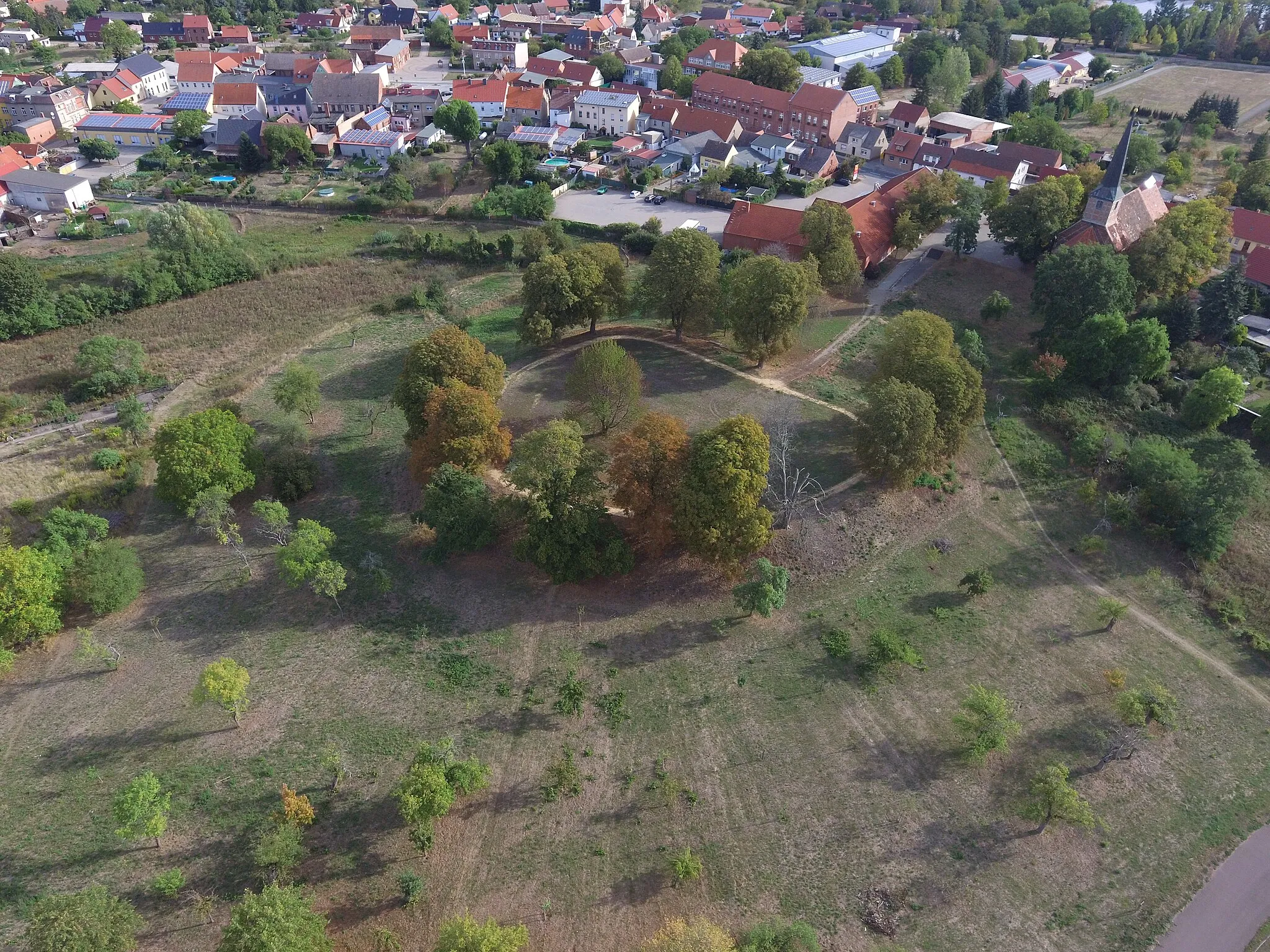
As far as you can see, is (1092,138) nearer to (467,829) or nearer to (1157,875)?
(1157,875)

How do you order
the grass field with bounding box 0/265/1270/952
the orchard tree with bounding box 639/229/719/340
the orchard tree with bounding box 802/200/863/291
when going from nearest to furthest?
the grass field with bounding box 0/265/1270/952 → the orchard tree with bounding box 639/229/719/340 → the orchard tree with bounding box 802/200/863/291

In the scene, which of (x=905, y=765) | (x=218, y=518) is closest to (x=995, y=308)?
(x=905, y=765)

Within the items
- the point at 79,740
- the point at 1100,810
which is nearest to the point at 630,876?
the point at 1100,810

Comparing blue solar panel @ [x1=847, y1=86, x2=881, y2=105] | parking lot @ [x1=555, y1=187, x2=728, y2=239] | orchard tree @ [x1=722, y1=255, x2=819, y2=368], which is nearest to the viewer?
orchard tree @ [x1=722, y1=255, x2=819, y2=368]

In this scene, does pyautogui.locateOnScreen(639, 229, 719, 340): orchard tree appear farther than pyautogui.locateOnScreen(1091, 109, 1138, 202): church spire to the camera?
No

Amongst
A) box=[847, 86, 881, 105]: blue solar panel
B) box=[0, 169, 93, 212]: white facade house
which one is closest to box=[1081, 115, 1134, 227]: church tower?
box=[847, 86, 881, 105]: blue solar panel

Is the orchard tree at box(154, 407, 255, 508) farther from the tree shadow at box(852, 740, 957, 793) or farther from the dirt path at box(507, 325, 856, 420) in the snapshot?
the tree shadow at box(852, 740, 957, 793)
